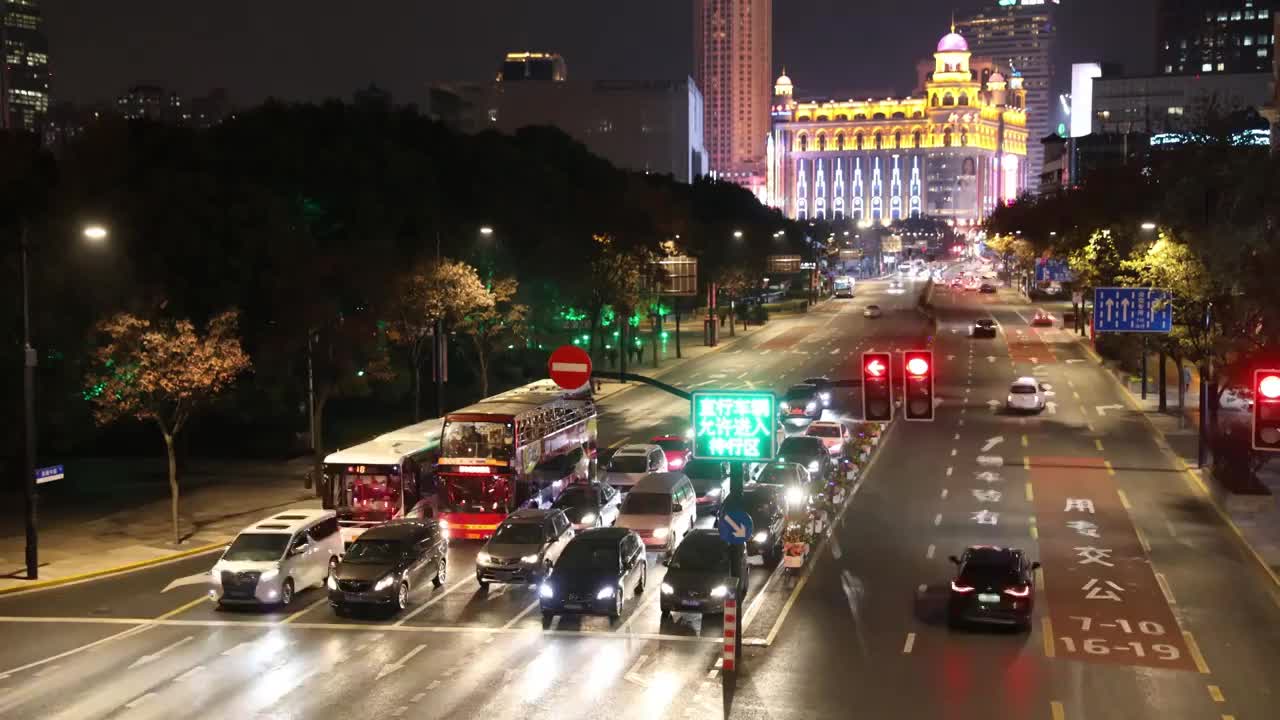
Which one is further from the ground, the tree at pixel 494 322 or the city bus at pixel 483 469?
the tree at pixel 494 322

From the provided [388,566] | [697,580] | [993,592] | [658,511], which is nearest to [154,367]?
[388,566]

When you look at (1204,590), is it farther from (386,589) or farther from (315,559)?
(315,559)

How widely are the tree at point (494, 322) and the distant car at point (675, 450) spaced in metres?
11.6

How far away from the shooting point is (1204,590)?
31.5 metres

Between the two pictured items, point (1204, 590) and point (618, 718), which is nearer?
point (618, 718)

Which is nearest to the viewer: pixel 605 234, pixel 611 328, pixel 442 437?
pixel 442 437

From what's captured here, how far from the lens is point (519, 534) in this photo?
106ft

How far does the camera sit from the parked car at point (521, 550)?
1228 inches

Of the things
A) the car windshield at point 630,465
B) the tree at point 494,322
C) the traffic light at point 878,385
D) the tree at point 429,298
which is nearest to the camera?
the traffic light at point 878,385

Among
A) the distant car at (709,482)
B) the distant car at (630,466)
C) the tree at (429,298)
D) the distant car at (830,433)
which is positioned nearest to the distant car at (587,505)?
the distant car at (709,482)

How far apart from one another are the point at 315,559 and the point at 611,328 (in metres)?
66.4

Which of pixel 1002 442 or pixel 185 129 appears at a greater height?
pixel 185 129

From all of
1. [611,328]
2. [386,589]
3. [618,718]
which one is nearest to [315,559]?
[386,589]

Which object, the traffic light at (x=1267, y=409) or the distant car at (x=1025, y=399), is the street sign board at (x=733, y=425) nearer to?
the traffic light at (x=1267, y=409)
